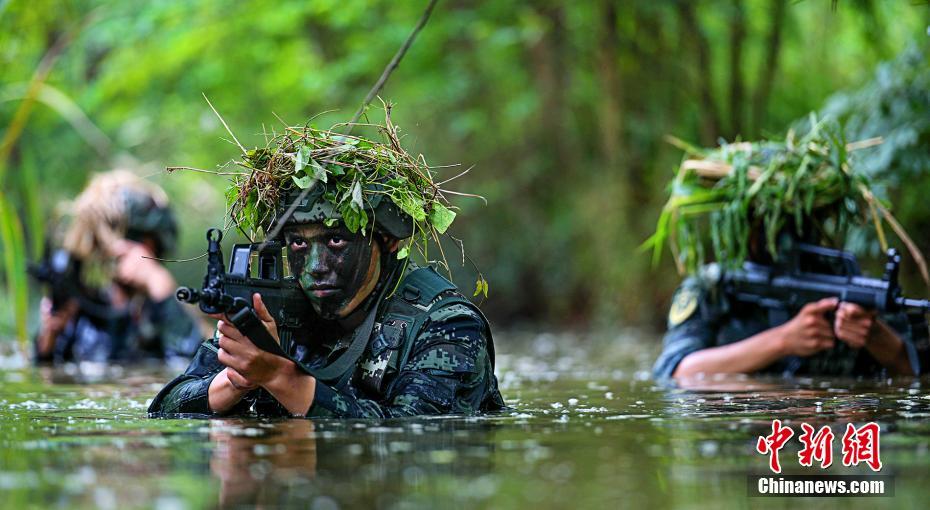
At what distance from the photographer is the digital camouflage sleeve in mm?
5137

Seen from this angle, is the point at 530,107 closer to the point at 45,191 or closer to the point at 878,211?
the point at 45,191

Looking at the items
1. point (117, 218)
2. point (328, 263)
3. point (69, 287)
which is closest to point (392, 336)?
point (328, 263)

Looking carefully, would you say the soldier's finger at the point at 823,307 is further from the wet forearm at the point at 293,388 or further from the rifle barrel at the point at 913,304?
the wet forearm at the point at 293,388

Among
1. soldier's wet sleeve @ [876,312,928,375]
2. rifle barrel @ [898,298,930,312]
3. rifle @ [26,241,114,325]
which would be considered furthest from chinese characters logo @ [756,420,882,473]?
rifle @ [26,241,114,325]

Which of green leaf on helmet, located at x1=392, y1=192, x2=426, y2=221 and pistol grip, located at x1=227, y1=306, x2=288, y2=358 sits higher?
green leaf on helmet, located at x1=392, y1=192, x2=426, y2=221

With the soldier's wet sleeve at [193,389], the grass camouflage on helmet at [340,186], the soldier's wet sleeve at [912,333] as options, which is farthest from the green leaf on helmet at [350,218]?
the soldier's wet sleeve at [912,333]

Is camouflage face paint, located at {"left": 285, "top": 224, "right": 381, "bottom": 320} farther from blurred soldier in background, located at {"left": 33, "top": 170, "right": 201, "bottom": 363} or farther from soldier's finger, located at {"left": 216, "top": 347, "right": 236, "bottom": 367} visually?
blurred soldier in background, located at {"left": 33, "top": 170, "right": 201, "bottom": 363}

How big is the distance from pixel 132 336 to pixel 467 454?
7.78 meters

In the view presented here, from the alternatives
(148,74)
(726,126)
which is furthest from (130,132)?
(726,126)

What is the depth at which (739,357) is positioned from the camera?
7.68 m

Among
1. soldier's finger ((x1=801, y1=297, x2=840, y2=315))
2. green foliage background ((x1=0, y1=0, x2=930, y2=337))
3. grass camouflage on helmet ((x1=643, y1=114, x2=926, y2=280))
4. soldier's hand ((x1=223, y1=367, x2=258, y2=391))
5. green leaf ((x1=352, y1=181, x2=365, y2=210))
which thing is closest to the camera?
soldier's hand ((x1=223, y1=367, x2=258, y2=391))

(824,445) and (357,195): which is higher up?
(357,195)

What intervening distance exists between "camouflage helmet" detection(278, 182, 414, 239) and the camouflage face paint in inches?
1.9

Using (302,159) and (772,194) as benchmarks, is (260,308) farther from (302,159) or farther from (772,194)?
(772,194)
